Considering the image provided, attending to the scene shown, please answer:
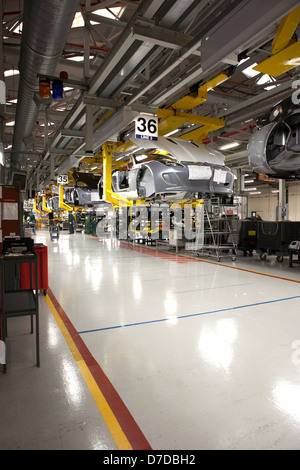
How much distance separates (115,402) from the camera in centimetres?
200

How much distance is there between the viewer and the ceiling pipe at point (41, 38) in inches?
113

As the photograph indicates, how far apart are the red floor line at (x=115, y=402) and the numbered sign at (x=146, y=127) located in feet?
13.2

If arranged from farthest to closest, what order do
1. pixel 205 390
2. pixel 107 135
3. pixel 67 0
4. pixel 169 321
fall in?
pixel 107 135 → pixel 169 321 → pixel 67 0 → pixel 205 390

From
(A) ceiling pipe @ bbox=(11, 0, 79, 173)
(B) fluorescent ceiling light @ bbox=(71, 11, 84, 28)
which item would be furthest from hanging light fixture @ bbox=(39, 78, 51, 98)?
(B) fluorescent ceiling light @ bbox=(71, 11, 84, 28)

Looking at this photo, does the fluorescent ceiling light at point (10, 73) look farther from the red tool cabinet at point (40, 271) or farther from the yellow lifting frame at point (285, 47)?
the yellow lifting frame at point (285, 47)

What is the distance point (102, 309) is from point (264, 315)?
2205 millimetres

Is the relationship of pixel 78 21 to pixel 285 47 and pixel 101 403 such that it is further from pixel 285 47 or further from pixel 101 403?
pixel 101 403

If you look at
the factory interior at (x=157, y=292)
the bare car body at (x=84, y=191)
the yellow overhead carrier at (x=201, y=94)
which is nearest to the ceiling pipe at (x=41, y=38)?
the factory interior at (x=157, y=292)

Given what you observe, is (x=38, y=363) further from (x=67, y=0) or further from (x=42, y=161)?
(x=42, y=161)

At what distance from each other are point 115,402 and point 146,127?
16.4 ft

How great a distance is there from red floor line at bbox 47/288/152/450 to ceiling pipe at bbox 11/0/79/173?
3348 millimetres

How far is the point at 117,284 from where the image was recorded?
5.56 metres

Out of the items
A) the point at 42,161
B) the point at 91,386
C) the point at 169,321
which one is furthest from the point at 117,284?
the point at 42,161

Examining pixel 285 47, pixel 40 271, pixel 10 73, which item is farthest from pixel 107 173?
pixel 285 47
